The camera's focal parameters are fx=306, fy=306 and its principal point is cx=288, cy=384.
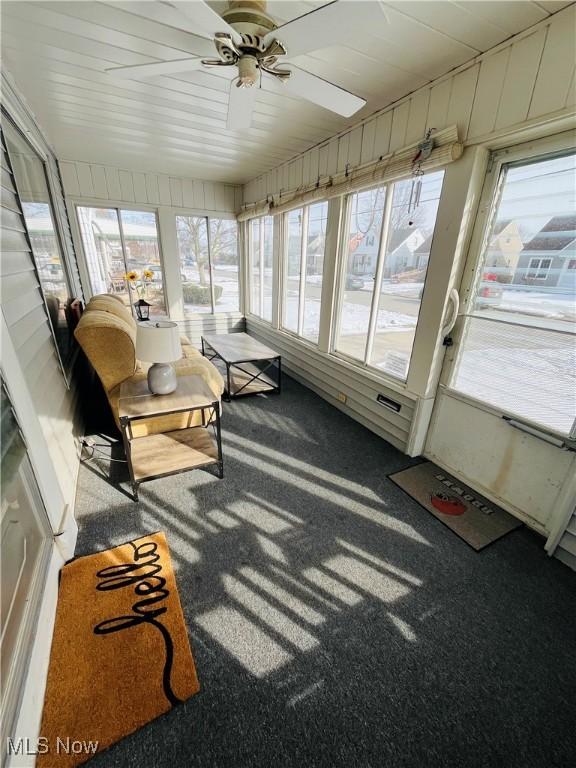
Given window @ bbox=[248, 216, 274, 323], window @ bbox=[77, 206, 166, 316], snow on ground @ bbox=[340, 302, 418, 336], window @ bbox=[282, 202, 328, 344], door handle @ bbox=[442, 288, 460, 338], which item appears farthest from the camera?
window @ bbox=[248, 216, 274, 323]

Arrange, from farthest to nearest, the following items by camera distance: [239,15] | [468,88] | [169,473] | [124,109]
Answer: [124,109], [169,473], [468,88], [239,15]

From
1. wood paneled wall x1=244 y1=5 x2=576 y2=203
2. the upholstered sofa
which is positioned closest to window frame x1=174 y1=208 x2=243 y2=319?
the upholstered sofa

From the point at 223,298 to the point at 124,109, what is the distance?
9.78 ft

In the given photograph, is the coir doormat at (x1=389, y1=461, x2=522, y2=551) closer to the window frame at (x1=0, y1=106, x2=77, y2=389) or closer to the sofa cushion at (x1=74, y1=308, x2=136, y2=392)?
the sofa cushion at (x1=74, y1=308, x2=136, y2=392)

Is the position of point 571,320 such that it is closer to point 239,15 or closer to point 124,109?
point 239,15

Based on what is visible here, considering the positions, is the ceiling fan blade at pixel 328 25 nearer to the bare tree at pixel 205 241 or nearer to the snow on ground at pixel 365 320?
the snow on ground at pixel 365 320

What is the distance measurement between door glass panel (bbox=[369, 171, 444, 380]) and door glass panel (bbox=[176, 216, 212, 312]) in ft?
11.0

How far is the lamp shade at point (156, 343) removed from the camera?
192cm

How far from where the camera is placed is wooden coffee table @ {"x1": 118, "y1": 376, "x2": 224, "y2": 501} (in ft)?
6.27

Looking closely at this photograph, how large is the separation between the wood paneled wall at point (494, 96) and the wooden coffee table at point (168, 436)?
224cm

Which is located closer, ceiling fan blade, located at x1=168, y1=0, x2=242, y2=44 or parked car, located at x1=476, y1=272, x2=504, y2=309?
ceiling fan blade, located at x1=168, y1=0, x2=242, y2=44

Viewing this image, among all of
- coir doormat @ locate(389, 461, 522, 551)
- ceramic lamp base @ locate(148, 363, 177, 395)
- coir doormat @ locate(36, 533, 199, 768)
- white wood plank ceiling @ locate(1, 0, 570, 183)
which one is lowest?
coir doormat @ locate(389, 461, 522, 551)

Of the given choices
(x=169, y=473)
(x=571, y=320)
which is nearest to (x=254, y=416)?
(x=169, y=473)

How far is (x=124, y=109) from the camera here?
236 centimetres
